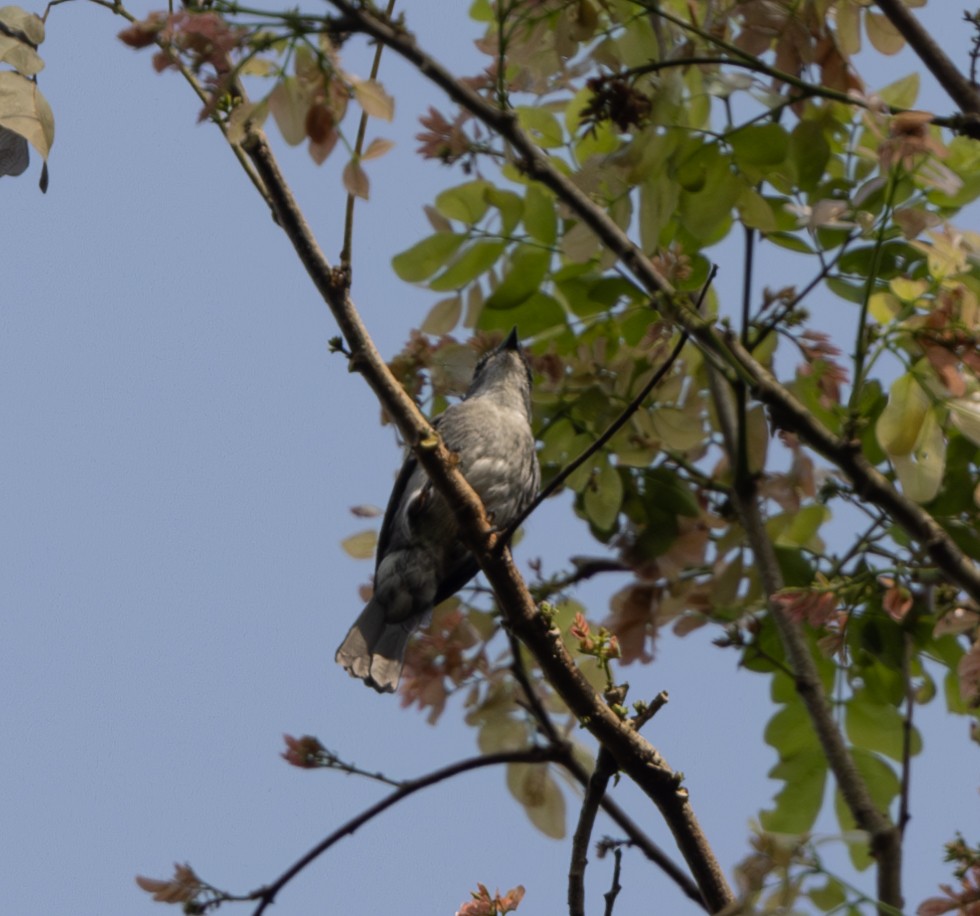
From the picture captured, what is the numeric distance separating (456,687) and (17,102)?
1504 mm

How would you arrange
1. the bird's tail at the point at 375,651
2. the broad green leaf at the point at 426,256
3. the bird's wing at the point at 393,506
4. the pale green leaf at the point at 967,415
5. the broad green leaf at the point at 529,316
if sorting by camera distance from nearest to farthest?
1. the pale green leaf at the point at 967,415
2. the broad green leaf at the point at 426,256
3. the broad green leaf at the point at 529,316
4. the bird's tail at the point at 375,651
5. the bird's wing at the point at 393,506

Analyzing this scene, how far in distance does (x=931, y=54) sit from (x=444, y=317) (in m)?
1.18

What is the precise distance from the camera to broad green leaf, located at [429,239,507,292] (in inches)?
120

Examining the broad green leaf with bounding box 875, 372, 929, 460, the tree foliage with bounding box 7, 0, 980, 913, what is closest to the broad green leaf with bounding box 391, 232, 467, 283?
the tree foliage with bounding box 7, 0, 980, 913

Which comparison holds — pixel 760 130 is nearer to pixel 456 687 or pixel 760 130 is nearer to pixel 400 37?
pixel 400 37

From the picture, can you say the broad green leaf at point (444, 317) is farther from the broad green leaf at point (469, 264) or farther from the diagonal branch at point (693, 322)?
the diagonal branch at point (693, 322)

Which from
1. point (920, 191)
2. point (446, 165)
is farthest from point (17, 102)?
point (920, 191)

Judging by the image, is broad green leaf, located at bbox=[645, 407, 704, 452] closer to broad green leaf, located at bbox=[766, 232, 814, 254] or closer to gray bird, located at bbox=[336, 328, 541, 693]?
broad green leaf, located at bbox=[766, 232, 814, 254]

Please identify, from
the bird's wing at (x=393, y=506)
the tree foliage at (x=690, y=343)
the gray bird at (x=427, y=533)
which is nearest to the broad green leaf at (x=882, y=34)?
the tree foliage at (x=690, y=343)

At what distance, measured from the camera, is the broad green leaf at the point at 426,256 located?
9.86 ft

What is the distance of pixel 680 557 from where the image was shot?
120 inches

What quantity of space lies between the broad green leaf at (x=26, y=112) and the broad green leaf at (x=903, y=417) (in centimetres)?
150

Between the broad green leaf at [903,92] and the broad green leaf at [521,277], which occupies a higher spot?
the broad green leaf at [521,277]

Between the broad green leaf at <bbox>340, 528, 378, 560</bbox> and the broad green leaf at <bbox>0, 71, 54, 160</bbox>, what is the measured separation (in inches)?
54.5
